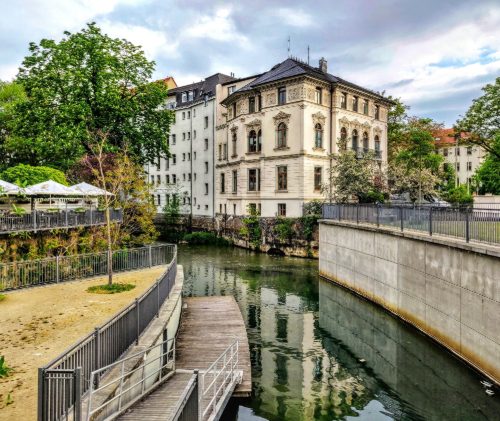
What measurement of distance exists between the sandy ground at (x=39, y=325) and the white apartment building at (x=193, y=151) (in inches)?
1555

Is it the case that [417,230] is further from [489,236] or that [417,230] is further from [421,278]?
[489,236]

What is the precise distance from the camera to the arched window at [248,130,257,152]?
151 ft

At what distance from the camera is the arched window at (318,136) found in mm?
42469

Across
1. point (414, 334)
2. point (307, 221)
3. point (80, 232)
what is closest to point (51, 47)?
point (80, 232)

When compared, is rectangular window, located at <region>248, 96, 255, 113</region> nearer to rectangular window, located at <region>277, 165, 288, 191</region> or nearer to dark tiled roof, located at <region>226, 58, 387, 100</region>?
dark tiled roof, located at <region>226, 58, 387, 100</region>

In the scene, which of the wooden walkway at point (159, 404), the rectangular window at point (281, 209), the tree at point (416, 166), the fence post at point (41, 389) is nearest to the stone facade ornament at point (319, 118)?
the tree at point (416, 166)

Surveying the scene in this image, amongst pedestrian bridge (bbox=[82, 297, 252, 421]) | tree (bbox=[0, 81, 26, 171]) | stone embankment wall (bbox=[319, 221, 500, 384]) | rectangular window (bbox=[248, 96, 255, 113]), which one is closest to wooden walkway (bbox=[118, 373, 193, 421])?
pedestrian bridge (bbox=[82, 297, 252, 421])

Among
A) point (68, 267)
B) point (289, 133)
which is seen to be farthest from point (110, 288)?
point (289, 133)

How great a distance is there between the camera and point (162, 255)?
76.0ft

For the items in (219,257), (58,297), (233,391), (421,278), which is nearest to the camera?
(233,391)

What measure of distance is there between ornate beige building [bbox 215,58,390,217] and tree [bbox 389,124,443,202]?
11.9 feet

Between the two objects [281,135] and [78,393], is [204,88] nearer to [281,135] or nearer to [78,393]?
[281,135]

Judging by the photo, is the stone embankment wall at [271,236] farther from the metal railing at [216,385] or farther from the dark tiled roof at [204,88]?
the metal railing at [216,385]

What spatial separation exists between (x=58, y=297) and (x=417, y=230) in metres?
15.1
